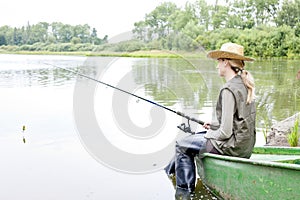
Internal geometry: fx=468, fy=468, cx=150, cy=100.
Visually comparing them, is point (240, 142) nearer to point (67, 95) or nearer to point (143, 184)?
point (143, 184)

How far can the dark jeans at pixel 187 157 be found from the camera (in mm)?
4531

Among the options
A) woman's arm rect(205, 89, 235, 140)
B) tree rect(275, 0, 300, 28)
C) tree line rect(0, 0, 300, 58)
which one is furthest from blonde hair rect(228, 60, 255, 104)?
tree rect(275, 0, 300, 28)

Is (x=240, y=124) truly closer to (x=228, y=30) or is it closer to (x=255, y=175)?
(x=255, y=175)

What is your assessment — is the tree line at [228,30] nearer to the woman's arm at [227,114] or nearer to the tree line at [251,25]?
the tree line at [251,25]

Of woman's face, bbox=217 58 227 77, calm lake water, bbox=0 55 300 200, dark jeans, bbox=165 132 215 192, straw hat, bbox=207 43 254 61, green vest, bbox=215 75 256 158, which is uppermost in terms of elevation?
straw hat, bbox=207 43 254 61

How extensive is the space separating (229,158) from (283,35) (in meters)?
38.6

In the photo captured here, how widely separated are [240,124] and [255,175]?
1.69 feet

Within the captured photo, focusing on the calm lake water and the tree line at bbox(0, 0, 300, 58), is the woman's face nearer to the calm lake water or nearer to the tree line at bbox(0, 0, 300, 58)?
the calm lake water

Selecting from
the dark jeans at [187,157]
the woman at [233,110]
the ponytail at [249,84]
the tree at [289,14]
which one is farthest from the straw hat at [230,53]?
the tree at [289,14]

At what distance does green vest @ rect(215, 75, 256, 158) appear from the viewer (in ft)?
13.1

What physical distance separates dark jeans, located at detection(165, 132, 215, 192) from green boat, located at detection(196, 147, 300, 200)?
3.7 inches

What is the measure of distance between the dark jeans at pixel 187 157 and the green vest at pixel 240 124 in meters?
0.25

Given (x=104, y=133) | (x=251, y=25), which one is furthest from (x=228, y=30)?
(x=104, y=133)

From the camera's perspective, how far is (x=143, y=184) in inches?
207
